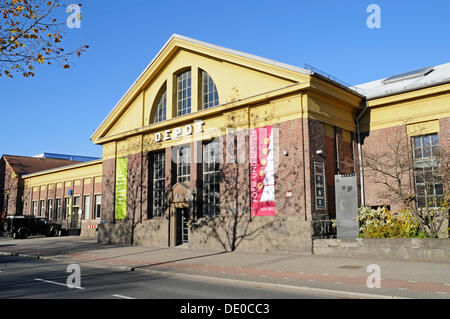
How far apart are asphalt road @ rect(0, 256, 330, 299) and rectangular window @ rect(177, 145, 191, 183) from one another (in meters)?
10.4

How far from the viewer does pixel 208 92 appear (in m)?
23.5

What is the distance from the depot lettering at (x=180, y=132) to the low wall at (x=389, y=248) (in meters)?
9.58

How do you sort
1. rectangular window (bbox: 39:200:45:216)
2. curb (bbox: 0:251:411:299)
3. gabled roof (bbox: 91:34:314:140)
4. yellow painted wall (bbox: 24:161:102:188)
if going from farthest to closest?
rectangular window (bbox: 39:200:45:216) < yellow painted wall (bbox: 24:161:102:188) < gabled roof (bbox: 91:34:314:140) < curb (bbox: 0:251:411:299)

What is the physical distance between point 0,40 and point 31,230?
96.7 feet

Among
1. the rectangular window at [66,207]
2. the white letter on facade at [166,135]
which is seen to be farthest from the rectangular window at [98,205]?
the white letter on facade at [166,135]

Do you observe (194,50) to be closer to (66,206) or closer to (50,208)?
(66,206)

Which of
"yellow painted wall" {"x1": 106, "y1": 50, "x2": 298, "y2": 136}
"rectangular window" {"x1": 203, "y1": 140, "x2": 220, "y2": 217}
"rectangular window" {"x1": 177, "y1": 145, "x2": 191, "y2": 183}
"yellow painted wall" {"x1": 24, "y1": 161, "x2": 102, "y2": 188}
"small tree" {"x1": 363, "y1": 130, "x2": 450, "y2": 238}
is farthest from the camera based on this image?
"yellow painted wall" {"x1": 24, "y1": 161, "x2": 102, "y2": 188}

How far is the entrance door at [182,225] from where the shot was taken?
2381 centimetres

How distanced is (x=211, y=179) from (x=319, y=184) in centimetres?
654

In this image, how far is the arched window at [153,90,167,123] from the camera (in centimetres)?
2632

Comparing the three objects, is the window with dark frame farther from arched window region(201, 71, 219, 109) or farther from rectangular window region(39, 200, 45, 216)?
arched window region(201, 71, 219, 109)

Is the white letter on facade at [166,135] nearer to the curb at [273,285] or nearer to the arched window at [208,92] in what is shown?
the arched window at [208,92]

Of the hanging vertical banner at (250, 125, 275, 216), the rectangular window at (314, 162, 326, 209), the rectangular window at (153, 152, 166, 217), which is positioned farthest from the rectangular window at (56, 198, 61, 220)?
the rectangular window at (314, 162, 326, 209)

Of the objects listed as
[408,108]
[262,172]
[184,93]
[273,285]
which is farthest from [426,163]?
[184,93]
